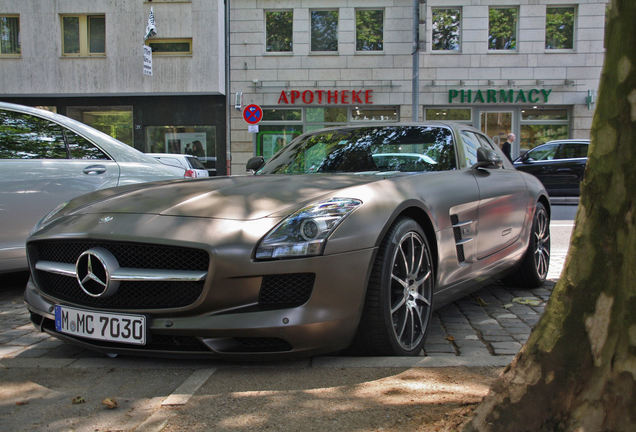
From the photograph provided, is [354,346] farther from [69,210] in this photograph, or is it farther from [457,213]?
[69,210]

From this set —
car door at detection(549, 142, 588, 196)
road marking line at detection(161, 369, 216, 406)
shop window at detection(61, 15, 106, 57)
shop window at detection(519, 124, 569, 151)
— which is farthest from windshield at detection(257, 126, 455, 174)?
shop window at detection(61, 15, 106, 57)

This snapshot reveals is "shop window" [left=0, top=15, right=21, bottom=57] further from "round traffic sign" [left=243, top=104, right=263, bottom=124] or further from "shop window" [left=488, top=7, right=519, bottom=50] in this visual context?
"shop window" [left=488, top=7, right=519, bottom=50]

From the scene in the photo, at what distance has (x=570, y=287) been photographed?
6.10ft

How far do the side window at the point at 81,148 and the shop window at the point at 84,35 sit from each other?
57.5 feet

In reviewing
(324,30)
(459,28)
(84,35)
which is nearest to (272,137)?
(324,30)

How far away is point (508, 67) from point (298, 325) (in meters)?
20.2

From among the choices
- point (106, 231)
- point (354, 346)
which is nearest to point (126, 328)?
point (106, 231)

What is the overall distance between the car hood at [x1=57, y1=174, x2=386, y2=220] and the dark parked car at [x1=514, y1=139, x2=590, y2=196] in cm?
1375

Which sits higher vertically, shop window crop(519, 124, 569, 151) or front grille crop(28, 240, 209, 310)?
shop window crop(519, 124, 569, 151)

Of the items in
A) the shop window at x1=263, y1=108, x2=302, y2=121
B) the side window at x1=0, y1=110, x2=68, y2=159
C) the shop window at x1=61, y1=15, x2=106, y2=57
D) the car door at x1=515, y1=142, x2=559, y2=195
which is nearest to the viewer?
the side window at x1=0, y1=110, x2=68, y2=159

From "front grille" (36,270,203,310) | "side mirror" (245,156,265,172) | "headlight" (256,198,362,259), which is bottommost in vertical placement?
"front grille" (36,270,203,310)

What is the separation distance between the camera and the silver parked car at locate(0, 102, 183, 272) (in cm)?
468

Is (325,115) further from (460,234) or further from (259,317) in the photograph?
(259,317)

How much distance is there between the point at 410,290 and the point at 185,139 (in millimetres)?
19662
